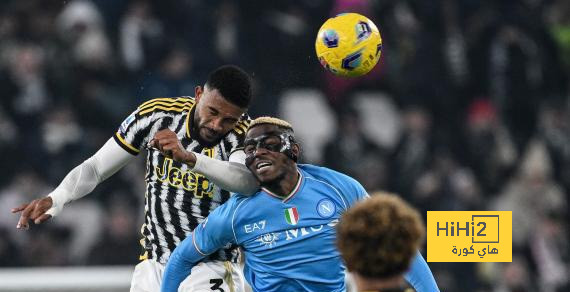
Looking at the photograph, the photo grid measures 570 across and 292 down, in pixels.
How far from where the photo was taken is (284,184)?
20.8 feet

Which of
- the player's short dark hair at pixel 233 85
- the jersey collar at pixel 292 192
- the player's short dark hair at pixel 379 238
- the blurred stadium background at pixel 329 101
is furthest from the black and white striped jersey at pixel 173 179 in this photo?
the blurred stadium background at pixel 329 101

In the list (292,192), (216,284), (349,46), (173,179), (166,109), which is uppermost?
(349,46)

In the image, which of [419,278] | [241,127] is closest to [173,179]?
[241,127]

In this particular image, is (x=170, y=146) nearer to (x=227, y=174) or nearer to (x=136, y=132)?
(x=227, y=174)

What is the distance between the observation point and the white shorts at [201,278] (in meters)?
6.59

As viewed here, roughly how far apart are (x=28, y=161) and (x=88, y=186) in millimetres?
5152

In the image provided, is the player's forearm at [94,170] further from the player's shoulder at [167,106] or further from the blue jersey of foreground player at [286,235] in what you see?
the blue jersey of foreground player at [286,235]

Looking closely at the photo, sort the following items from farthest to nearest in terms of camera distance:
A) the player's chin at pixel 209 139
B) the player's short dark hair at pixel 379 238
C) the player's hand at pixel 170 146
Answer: the player's chin at pixel 209 139
the player's hand at pixel 170 146
the player's short dark hair at pixel 379 238

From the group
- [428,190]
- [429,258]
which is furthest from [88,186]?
[428,190]

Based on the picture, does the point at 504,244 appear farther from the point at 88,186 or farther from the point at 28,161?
the point at 28,161

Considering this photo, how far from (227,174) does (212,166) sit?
92mm

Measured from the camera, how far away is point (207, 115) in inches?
256

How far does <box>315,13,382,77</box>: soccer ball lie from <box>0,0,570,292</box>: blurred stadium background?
4.55 metres

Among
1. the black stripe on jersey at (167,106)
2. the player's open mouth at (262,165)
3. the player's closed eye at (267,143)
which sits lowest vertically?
the player's open mouth at (262,165)
